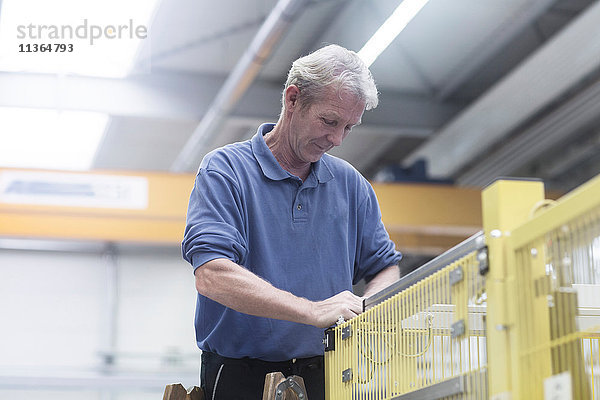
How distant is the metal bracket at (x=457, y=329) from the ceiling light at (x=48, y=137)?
709cm

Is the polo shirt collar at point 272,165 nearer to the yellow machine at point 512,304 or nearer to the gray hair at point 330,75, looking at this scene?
the gray hair at point 330,75

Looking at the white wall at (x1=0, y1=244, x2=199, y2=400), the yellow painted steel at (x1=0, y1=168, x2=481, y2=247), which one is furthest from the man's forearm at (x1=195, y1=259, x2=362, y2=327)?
the white wall at (x1=0, y1=244, x2=199, y2=400)

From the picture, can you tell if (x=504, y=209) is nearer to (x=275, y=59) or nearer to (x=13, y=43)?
(x=13, y=43)

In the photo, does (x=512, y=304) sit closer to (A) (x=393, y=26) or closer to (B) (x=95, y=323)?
(A) (x=393, y=26)

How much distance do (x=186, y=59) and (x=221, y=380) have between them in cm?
651

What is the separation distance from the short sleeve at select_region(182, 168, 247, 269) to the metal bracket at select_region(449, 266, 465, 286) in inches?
25.6

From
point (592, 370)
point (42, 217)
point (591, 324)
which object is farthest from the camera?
point (42, 217)

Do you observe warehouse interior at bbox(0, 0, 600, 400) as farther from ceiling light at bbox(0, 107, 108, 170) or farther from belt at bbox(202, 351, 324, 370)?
belt at bbox(202, 351, 324, 370)

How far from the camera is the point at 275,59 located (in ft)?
27.1

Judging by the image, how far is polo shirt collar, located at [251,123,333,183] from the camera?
223cm

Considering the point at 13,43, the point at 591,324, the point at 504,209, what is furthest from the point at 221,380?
the point at 13,43

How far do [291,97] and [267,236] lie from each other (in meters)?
0.39

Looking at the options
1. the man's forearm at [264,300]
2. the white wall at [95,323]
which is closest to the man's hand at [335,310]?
the man's forearm at [264,300]

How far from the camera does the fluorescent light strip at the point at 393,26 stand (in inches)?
207
